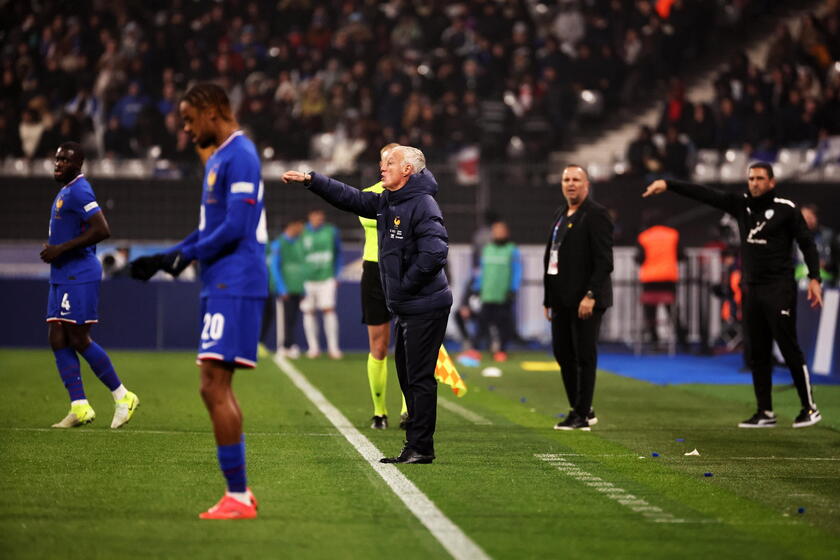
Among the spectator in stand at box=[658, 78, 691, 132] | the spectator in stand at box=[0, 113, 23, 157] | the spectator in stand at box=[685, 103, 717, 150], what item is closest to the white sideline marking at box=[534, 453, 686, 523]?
the spectator in stand at box=[685, 103, 717, 150]

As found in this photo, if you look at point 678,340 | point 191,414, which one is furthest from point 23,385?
point 678,340

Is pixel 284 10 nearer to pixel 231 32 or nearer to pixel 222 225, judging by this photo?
pixel 231 32

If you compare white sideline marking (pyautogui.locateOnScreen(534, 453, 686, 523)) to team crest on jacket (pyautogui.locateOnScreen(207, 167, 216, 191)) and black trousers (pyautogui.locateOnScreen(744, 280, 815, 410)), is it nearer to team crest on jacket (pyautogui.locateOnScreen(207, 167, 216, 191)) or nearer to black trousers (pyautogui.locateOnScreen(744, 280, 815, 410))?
team crest on jacket (pyautogui.locateOnScreen(207, 167, 216, 191))

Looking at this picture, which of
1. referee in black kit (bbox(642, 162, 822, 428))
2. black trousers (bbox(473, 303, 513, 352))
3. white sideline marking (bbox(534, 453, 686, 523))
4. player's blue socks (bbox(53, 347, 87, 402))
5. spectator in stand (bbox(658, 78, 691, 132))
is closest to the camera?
white sideline marking (bbox(534, 453, 686, 523))

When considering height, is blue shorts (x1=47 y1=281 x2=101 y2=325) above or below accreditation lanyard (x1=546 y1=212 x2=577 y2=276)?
below

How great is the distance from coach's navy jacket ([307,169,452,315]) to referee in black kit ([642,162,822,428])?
3388 millimetres

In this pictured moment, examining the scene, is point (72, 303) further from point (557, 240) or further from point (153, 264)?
point (153, 264)

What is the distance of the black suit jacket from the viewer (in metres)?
11.0

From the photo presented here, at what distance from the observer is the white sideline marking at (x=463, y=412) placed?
11719mm

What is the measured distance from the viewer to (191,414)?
39.1ft

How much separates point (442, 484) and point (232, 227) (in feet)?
7.41

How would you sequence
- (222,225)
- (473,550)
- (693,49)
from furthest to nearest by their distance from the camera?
(693,49) → (222,225) → (473,550)

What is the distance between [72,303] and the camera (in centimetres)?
1026

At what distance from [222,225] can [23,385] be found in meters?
9.11
